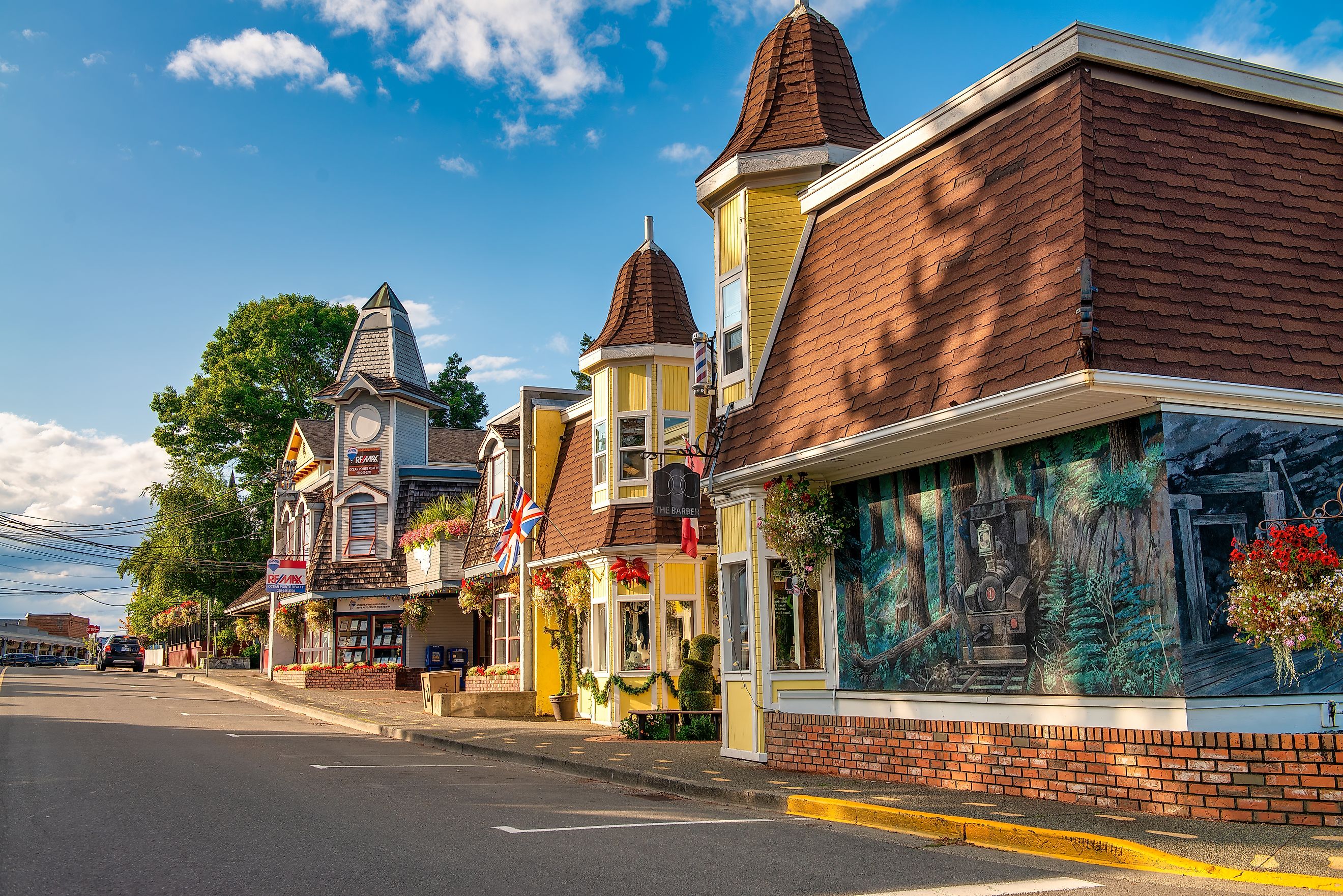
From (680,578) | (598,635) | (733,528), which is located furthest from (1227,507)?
(598,635)

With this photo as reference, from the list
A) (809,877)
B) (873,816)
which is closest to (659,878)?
(809,877)

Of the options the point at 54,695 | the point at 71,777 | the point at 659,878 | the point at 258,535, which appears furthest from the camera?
the point at 258,535

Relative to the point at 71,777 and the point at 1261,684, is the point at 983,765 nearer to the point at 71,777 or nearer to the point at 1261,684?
the point at 1261,684

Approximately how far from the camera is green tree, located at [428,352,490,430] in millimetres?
57344

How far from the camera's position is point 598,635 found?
2148 cm

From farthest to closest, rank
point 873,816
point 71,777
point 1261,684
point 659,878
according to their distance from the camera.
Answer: point 71,777, point 873,816, point 1261,684, point 659,878

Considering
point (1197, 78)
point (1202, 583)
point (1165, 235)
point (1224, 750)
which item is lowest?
point (1224, 750)

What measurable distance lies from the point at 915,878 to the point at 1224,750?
280cm

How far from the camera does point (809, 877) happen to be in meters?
6.92

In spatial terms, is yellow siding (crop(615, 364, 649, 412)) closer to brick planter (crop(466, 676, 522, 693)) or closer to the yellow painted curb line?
brick planter (crop(466, 676, 522, 693))

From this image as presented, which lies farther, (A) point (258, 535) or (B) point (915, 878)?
(A) point (258, 535)

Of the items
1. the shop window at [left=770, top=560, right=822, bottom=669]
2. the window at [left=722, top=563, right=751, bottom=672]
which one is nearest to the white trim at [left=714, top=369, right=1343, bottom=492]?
the shop window at [left=770, top=560, right=822, bottom=669]

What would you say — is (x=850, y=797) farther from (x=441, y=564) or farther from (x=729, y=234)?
(x=441, y=564)

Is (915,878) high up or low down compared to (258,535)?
down
